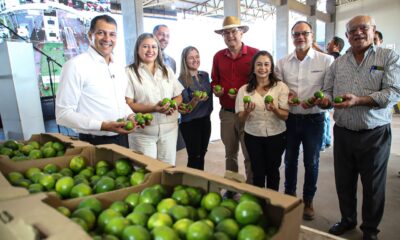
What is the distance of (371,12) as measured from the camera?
428 inches

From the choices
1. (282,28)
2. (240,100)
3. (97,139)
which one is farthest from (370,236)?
(282,28)

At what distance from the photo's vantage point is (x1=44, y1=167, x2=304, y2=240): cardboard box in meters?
0.81

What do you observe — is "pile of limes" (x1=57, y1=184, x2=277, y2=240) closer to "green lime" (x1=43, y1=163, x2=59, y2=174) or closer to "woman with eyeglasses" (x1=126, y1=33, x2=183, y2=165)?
"green lime" (x1=43, y1=163, x2=59, y2=174)

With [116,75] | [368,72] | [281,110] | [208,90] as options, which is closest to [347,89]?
[368,72]

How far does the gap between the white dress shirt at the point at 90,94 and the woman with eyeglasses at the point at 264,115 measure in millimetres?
1006

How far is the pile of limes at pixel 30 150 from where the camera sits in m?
1.60

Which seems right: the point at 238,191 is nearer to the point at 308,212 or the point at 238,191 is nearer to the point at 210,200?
the point at 210,200

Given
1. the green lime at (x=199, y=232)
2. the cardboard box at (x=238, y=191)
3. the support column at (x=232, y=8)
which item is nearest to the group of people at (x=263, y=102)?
the cardboard box at (x=238, y=191)

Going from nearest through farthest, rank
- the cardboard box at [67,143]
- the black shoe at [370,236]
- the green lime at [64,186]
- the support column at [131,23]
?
the green lime at [64,186]
the cardboard box at [67,143]
the black shoe at [370,236]
the support column at [131,23]

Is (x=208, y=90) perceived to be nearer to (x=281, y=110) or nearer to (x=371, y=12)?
(x=281, y=110)

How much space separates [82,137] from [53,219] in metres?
1.40

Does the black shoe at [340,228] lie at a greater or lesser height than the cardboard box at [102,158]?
lesser

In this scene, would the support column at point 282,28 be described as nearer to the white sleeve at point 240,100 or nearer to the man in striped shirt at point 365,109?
the white sleeve at point 240,100

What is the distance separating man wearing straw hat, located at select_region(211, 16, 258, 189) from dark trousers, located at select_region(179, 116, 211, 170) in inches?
7.7
